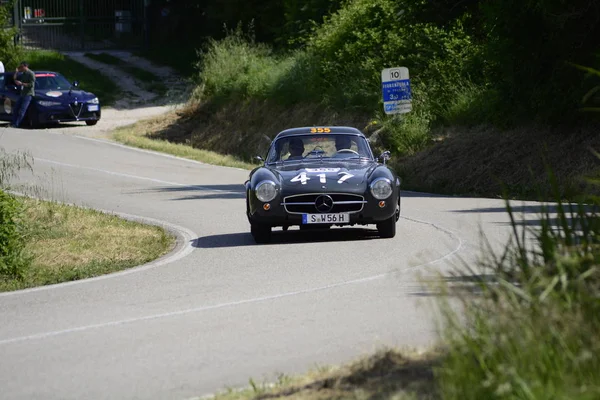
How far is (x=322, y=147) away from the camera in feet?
53.9

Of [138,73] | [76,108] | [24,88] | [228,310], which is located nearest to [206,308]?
[228,310]

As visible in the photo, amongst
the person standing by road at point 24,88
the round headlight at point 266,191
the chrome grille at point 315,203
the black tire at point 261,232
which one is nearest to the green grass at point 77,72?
the person standing by road at point 24,88

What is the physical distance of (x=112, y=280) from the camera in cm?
1277

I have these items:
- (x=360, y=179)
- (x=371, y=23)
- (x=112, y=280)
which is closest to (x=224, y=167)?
(x=371, y=23)

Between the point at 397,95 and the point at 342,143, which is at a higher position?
the point at 342,143

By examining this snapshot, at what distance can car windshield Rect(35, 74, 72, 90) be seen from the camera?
3719cm

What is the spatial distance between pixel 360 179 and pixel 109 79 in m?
35.2

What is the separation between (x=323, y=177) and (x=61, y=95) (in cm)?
2349

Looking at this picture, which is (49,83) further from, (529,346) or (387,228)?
(529,346)

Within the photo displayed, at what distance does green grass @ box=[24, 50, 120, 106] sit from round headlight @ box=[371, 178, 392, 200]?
31.1 m

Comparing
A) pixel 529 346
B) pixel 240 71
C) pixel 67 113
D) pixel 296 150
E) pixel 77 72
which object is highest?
pixel 529 346

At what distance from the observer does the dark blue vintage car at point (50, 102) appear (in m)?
36.5

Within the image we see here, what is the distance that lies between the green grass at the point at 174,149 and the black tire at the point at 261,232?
47.6 feet

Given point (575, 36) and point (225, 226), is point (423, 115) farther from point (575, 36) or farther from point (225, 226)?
point (225, 226)
